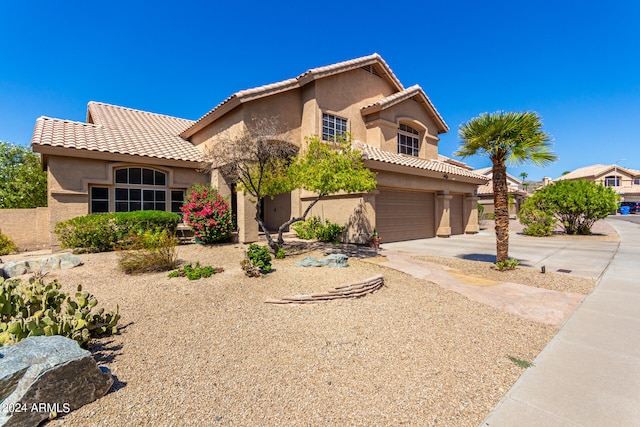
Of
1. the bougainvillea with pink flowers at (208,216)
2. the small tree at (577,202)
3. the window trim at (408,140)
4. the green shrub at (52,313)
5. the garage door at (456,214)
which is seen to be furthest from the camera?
the garage door at (456,214)

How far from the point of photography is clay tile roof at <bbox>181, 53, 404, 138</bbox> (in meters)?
12.1

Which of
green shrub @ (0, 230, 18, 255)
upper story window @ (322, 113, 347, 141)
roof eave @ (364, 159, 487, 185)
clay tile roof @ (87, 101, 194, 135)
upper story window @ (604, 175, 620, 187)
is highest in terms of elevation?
upper story window @ (604, 175, 620, 187)

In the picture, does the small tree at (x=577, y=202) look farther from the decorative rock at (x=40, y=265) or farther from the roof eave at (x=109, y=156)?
the decorative rock at (x=40, y=265)

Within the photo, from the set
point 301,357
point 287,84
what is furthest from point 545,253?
point 287,84

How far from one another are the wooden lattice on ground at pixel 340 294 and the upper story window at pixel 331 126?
31.6 feet

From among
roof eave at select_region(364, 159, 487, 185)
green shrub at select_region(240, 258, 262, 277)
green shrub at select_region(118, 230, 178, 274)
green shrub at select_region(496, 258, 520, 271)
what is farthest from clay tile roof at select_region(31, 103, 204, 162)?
green shrub at select_region(496, 258, 520, 271)

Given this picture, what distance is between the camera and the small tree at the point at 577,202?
1658 cm

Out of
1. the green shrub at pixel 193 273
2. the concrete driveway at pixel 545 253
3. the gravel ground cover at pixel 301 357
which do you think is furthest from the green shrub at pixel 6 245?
the concrete driveway at pixel 545 253

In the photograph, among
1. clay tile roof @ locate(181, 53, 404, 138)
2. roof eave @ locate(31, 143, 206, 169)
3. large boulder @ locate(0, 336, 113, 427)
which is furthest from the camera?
clay tile roof @ locate(181, 53, 404, 138)

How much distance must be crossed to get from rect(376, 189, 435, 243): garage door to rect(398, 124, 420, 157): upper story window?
11.1ft

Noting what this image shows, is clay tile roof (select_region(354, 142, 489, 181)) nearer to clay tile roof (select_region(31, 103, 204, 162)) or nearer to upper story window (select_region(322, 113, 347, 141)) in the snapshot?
upper story window (select_region(322, 113, 347, 141))

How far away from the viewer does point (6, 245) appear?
10.8 m

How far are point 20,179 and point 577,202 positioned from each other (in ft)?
109

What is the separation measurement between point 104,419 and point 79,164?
11.7m
